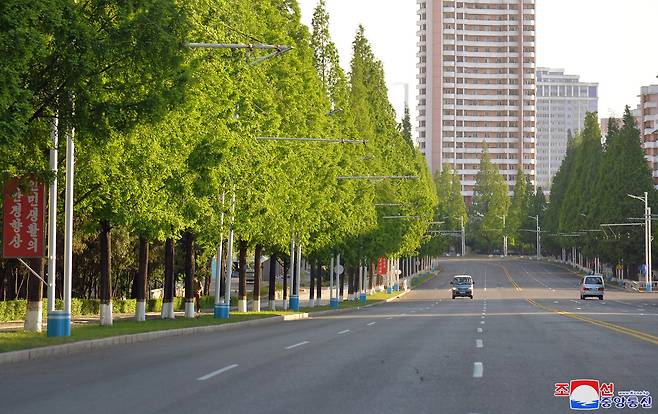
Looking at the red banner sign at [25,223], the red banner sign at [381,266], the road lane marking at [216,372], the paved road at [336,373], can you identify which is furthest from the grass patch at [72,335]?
the red banner sign at [381,266]

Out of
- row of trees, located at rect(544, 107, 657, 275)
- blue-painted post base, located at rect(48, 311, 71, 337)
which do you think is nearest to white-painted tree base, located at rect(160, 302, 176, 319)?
blue-painted post base, located at rect(48, 311, 71, 337)

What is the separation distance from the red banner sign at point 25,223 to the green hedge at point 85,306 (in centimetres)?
1303

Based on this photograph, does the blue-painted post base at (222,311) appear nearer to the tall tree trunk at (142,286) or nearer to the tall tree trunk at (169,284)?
the tall tree trunk at (169,284)

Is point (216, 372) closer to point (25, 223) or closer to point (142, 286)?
point (25, 223)

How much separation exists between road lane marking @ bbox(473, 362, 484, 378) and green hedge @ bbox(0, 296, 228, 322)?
2554 centimetres

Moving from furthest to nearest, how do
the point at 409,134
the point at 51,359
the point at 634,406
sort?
1. the point at 409,134
2. the point at 51,359
3. the point at 634,406

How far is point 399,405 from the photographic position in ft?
47.4

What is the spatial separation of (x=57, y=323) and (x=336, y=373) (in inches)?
488

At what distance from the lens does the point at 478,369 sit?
65.3 feet

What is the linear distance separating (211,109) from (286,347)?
1300cm

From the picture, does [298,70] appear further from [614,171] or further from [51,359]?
[614,171]

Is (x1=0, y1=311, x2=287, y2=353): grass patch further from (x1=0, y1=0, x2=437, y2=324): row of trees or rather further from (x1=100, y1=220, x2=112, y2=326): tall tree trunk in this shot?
(x1=0, y1=0, x2=437, y2=324): row of trees

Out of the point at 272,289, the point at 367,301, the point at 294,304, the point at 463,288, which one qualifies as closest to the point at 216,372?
the point at 294,304

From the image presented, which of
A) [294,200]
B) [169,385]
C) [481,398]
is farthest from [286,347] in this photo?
[294,200]
